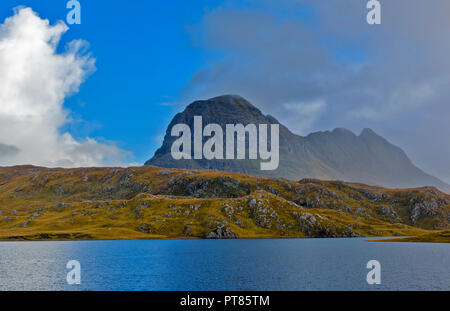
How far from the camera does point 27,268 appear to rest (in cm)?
11200

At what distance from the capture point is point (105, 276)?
95.9m

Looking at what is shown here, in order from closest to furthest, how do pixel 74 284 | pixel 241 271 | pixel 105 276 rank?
pixel 74 284, pixel 105 276, pixel 241 271
